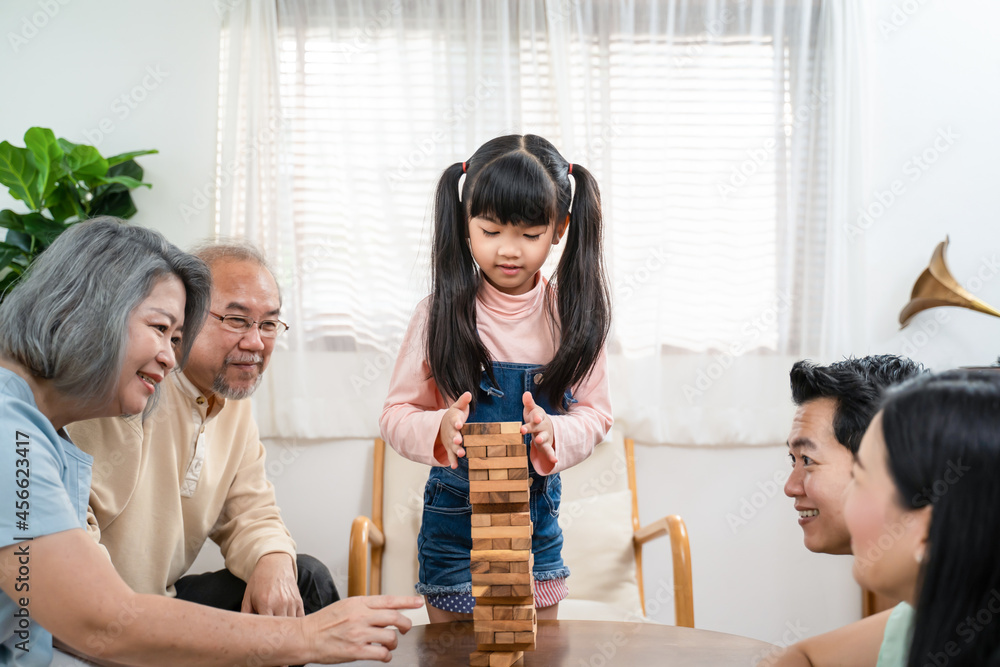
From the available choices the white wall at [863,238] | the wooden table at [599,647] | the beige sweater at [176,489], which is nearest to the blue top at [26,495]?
the beige sweater at [176,489]

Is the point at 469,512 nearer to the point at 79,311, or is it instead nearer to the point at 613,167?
the point at 79,311

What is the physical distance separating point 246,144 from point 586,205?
1615mm

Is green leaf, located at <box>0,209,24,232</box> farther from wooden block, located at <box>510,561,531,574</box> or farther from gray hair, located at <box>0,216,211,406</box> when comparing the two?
wooden block, located at <box>510,561,531,574</box>

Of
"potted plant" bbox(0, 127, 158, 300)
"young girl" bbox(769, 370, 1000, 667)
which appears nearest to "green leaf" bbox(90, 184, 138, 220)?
"potted plant" bbox(0, 127, 158, 300)

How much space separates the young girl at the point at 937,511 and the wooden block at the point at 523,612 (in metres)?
0.52

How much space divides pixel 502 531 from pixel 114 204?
2176mm

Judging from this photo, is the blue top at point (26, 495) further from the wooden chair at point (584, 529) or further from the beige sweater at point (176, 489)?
the wooden chair at point (584, 529)

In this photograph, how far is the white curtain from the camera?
2787 millimetres

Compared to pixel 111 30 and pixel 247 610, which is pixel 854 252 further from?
pixel 111 30

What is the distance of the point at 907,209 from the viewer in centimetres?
291

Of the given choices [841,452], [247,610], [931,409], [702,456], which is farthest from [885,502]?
[702,456]

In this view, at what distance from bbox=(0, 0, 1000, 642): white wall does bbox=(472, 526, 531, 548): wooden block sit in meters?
1.69

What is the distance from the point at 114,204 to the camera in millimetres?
2754

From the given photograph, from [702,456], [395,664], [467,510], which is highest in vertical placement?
[467,510]
